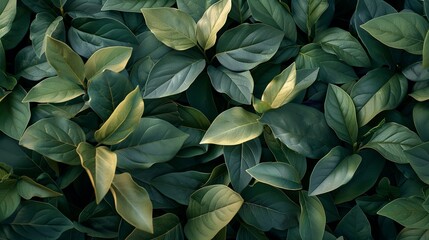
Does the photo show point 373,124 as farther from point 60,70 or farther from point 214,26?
point 60,70

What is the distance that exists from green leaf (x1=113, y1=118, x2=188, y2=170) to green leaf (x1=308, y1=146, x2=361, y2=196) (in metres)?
0.28

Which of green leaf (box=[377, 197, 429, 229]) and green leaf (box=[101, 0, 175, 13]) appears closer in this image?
green leaf (box=[377, 197, 429, 229])

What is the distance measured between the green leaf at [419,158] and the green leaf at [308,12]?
358 mm

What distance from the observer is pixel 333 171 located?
1240 mm

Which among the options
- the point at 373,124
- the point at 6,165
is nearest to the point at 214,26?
the point at 373,124

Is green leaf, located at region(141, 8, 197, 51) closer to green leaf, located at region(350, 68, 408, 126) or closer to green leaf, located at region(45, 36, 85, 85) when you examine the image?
green leaf, located at region(45, 36, 85, 85)

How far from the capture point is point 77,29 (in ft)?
4.49

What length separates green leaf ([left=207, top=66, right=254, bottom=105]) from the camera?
1276 mm

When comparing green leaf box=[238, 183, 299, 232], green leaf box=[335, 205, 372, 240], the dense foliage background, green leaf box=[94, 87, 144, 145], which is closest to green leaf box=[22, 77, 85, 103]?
the dense foliage background

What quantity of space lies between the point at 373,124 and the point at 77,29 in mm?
700

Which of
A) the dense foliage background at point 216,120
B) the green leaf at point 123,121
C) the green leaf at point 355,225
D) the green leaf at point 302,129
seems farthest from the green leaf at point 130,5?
the green leaf at point 355,225

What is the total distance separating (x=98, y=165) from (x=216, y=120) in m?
0.27

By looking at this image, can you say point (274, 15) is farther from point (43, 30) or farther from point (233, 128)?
point (43, 30)

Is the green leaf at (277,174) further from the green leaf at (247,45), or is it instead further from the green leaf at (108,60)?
the green leaf at (108,60)
